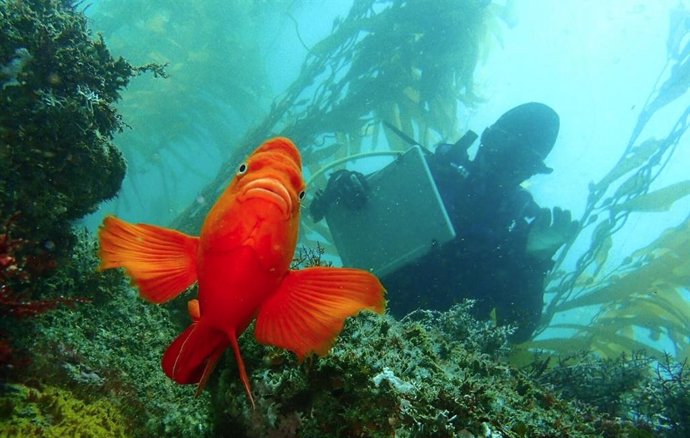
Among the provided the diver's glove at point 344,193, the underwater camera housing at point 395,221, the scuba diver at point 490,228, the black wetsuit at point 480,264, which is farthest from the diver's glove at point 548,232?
the diver's glove at point 344,193

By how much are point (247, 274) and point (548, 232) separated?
22.7 ft

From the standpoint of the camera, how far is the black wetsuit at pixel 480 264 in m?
6.43

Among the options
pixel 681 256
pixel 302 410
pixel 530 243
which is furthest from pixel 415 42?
pixel 302 410

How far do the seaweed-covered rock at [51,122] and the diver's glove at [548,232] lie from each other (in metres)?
6.40

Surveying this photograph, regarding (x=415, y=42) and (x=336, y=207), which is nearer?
(x=336, y=207)

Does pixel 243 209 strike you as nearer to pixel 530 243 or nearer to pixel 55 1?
pixel 55 1

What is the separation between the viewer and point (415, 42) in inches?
379

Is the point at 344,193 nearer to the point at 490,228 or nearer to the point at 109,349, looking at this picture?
the point at 490,228

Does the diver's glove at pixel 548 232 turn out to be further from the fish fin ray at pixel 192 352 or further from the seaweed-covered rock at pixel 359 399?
the fish fin ray at pixel 192 352

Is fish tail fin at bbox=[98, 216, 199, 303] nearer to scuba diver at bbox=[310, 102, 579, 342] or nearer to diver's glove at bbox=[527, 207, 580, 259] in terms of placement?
scuba diver at bbox=[310, 102, 579, 342]

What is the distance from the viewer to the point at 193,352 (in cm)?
148

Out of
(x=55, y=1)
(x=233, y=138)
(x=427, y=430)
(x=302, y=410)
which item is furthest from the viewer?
(x=233, y=138)

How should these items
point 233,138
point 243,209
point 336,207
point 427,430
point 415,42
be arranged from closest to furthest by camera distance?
point 243,209
point 427,430
point 336,207
point 415,42
point 233,138

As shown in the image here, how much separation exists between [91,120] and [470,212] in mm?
5683
